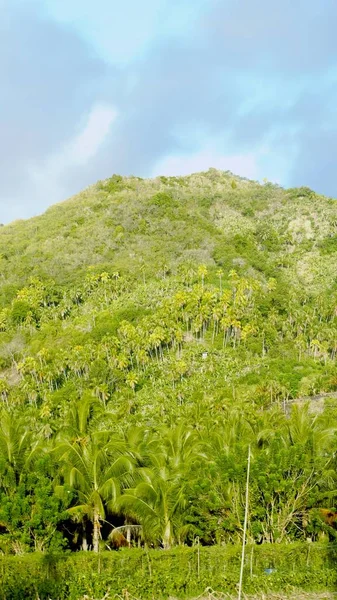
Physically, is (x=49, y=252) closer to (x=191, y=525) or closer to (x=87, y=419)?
(x=87, y=419)

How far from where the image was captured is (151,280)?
99312mm

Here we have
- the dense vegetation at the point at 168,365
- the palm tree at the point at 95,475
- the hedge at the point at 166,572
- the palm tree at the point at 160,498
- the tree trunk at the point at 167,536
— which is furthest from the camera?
the tree trunk at the point at 167,536

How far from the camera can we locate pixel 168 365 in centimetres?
7819

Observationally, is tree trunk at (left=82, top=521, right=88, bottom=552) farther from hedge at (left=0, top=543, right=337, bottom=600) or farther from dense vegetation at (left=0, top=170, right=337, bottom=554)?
hedge at (left=0, top=543, right=337, bottom=600)

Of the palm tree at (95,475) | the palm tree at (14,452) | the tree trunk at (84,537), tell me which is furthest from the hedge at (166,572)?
the tree trunk at (84,537)

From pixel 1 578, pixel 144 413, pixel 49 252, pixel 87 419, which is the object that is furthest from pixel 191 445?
pixel 49 252

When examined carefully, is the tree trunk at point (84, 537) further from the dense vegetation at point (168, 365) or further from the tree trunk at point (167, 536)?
the tree trunk at point (167, 536)

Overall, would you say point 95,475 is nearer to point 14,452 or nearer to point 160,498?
point 160,498

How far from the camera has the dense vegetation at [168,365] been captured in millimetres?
24781

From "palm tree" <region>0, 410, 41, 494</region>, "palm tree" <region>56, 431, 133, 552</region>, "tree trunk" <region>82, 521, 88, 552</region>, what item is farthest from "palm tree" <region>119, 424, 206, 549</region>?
"palm tree" <region>0, 410, 41, 494</region>

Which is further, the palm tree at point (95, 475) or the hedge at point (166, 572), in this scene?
the palm tree at point (95, 475)

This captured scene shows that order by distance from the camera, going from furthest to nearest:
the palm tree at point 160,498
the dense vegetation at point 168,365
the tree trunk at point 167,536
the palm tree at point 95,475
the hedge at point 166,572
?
the tree trunk at point 167,536
the palm tree at point 95,475
the dense vegetation at point 168,365
the palm tree at point 160,498
the hedge at point 166,572

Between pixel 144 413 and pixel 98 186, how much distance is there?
313 ft

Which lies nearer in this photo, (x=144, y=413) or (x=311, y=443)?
(x=311, y=443)
